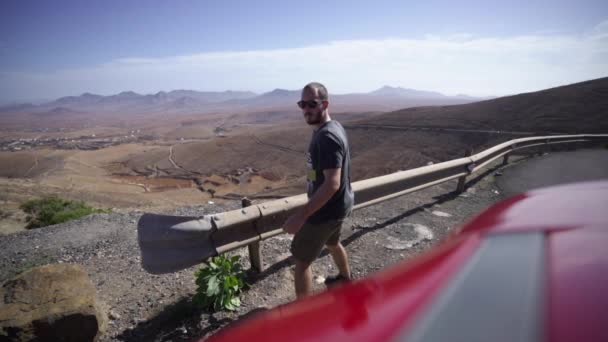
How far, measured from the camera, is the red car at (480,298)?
2.23ft

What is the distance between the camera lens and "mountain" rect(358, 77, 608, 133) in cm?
2336

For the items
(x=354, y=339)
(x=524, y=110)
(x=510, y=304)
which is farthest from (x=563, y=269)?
(x=524, y=110)

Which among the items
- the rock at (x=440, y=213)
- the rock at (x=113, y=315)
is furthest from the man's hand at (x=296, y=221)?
the rock at (x=440, y=213)

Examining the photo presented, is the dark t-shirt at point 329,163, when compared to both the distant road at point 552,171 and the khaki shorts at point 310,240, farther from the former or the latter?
the distant road at point 552,171

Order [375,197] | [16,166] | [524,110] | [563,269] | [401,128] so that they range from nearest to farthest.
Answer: [563,269], [375,197], [524,110], [401,128], [16,166]

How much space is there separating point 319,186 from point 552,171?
7961 mm

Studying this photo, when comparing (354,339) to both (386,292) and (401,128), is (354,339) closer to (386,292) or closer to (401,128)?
(386,292)

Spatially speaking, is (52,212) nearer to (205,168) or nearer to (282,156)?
(282,156)

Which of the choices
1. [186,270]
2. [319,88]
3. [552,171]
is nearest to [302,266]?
[319,88]

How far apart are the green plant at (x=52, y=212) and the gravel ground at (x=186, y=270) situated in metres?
2.28

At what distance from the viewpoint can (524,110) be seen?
101 ft

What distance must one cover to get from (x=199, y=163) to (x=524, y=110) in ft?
126

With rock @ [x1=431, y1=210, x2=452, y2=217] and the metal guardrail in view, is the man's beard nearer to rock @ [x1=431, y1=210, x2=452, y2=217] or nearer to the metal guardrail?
the metal guardrail

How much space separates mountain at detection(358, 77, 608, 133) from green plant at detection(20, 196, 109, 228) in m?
27.4
